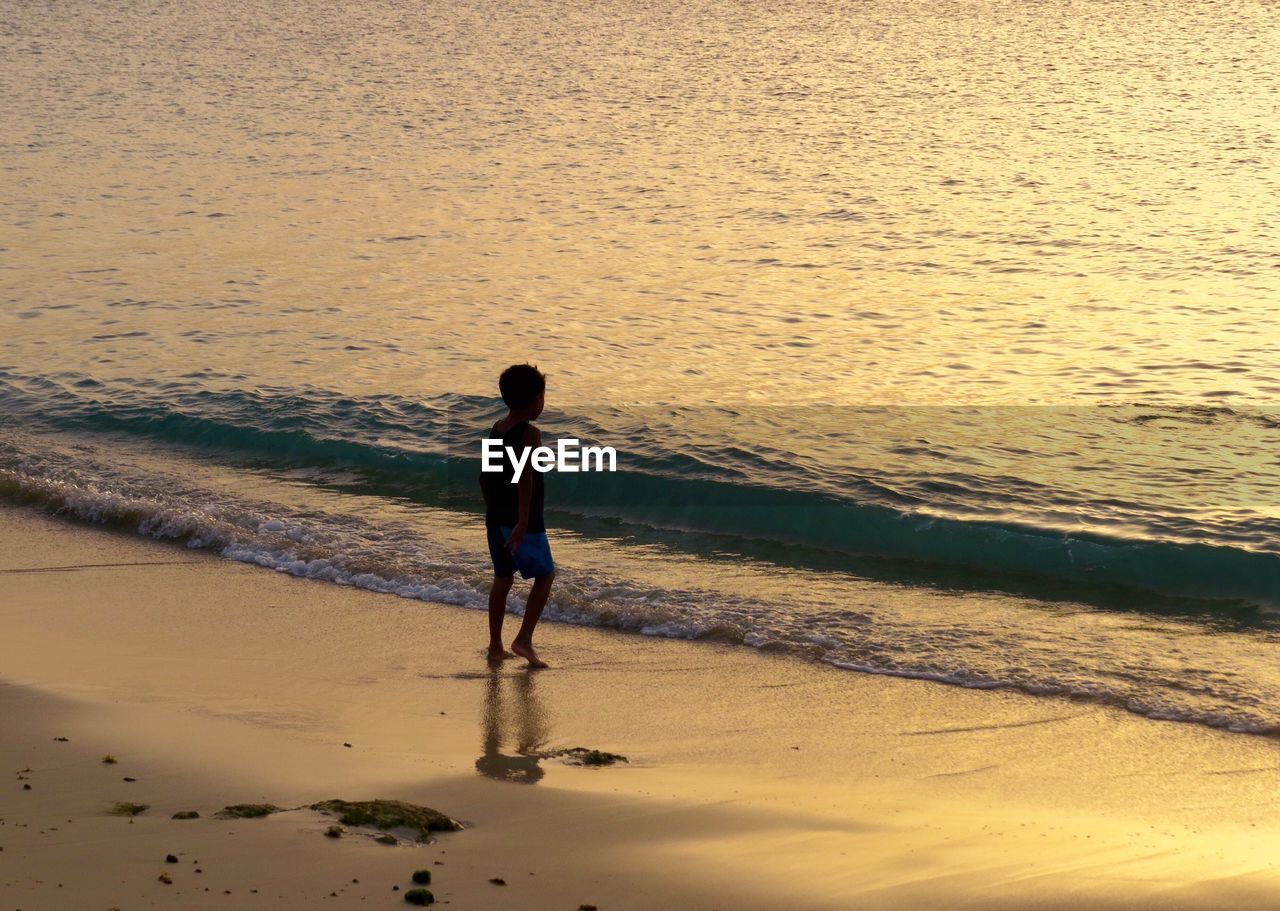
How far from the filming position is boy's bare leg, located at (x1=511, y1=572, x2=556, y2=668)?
684 cm

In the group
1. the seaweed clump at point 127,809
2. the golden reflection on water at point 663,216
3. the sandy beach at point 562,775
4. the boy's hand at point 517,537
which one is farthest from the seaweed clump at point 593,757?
the golden reflection on water at point 663,216

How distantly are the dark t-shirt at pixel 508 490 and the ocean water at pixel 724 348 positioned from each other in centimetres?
115

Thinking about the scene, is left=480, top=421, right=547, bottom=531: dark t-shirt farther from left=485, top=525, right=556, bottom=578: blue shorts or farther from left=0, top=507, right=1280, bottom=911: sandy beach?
left=0, top=507, right=1280, bottom=911: sandy beach

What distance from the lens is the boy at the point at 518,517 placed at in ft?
21.5

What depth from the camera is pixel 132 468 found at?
37.5 feet

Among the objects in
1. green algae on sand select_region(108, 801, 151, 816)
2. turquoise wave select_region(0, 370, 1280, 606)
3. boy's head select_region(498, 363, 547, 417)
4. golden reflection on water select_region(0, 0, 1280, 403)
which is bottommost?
green algae on sand select_region(108, 801, 151, 816)

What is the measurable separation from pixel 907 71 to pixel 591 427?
2493cm

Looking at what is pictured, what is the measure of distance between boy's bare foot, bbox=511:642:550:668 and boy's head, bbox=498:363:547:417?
3.76 ft

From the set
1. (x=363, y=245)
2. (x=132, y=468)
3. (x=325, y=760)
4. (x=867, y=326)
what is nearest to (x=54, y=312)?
(x=363, y=245)

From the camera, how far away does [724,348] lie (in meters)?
14.3

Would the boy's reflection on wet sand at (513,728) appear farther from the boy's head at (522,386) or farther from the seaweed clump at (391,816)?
the boy's head at (522,386)

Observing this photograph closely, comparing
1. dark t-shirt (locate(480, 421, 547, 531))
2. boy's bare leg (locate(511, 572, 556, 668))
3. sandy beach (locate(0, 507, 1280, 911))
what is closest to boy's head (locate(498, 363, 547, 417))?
dark t-shirt (locate(480, 421, 547, 531))

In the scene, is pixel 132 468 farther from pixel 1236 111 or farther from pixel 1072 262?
pixel 1236 111

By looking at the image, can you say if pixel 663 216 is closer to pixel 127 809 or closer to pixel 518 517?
pixel 518 517
